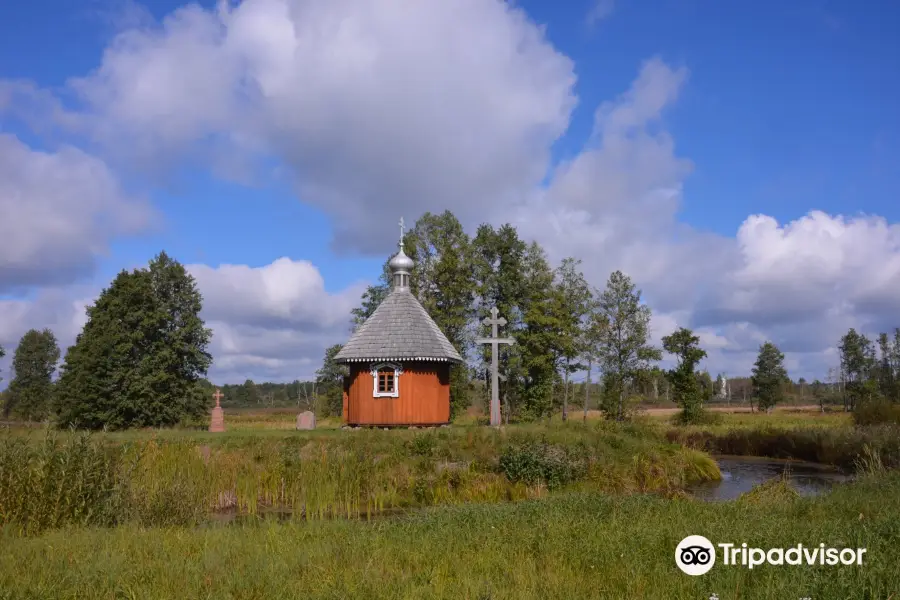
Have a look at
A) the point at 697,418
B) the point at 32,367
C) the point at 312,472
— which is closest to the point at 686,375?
the point at 697,418

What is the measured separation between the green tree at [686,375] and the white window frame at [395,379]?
2408 centimetres

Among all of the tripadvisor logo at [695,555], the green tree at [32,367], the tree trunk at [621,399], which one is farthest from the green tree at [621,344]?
the green tree at [32,367]

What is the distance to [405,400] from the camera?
2552cm

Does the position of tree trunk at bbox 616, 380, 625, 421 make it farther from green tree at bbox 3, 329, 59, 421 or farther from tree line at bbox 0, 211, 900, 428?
green tree at bbox 3, 329, 59, 421

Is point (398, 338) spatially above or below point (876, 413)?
above

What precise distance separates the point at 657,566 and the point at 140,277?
131ft

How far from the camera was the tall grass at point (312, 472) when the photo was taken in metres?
10.5

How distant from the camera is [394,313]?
2728 cm

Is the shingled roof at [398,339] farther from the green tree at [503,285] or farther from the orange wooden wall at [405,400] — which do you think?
the green tree at [503,285]

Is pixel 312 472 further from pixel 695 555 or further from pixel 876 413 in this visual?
pixel 876 413

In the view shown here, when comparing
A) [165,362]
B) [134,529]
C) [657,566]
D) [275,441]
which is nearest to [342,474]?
[275,441]

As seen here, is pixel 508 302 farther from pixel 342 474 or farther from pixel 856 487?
pixel 856 487

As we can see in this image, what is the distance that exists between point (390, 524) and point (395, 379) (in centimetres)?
1524

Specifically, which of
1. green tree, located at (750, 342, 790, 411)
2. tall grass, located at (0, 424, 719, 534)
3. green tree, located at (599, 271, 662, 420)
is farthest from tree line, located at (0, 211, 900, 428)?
green tree, located at (750, 342, 790, 411)
